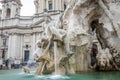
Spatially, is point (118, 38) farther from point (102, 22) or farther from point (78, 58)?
point (78, 58)

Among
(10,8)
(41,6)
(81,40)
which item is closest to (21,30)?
(10,8)

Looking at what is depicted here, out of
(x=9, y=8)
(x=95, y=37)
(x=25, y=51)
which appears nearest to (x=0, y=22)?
(x=9, y=8)

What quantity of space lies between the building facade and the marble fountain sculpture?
2618cm

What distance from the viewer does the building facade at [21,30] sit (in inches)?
1468

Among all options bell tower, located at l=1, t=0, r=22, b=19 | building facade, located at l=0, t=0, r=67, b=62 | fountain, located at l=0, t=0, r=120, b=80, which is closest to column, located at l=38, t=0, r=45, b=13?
building facade, located at l=0, t=0, r=67, b=62

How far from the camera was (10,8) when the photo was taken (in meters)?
40.6

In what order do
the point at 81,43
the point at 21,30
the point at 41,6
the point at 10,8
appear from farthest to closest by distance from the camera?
1. the point at 41,6
2. the point at 10,8
3. the point at 21,30
4. the point at 81,43

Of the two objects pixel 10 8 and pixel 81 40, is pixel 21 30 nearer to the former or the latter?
pixel 10 8

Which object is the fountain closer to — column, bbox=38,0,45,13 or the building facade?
the building facade

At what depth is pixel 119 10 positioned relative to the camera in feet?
34.1

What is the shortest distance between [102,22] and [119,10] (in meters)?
1.13

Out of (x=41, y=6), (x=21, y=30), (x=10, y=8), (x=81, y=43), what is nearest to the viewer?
(x=81, y=43)

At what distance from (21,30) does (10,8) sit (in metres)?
5.64

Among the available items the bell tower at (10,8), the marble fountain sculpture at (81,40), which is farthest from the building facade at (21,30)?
the marble fountain sculpture at (81,40)
